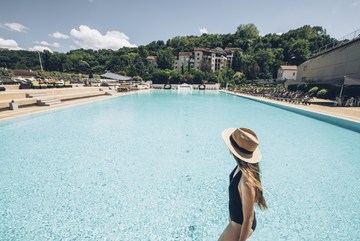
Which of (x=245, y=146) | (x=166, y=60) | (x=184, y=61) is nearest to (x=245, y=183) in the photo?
(x=245, y=146)

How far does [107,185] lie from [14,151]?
420 centimetres

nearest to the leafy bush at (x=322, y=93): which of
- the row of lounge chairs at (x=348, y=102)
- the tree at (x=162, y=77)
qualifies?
the row of lounge chairs at (x=348, y=102)

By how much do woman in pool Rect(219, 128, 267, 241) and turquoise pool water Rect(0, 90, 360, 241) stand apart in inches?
75.7

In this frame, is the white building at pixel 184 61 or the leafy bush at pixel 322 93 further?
the white building at pixel 184 61

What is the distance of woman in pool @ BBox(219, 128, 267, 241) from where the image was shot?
1258 millimetres

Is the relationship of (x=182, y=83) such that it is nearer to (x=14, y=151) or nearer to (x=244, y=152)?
(x=14, y=151)

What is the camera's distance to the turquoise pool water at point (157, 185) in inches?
123

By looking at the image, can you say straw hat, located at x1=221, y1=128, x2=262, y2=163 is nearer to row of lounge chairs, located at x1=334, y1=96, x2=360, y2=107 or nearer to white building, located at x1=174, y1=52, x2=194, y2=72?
row of lounge chairs, located at x1=334, y1=96, x2=360, y2=107

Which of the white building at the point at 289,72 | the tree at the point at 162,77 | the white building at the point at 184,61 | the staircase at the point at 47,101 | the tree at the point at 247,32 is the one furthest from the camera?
the tree at the point at 247,32

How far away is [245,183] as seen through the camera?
127cm

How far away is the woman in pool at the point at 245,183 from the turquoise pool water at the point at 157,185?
1.92 meters

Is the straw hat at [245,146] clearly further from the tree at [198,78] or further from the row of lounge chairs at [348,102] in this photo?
the tree at [198,78]

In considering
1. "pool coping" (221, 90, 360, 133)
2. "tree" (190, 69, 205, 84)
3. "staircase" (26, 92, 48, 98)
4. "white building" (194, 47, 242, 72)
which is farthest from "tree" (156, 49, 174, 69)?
"pool coping" (221, 90, 360, 133)

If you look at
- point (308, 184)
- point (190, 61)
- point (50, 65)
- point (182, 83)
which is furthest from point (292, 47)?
point (50, 65)
